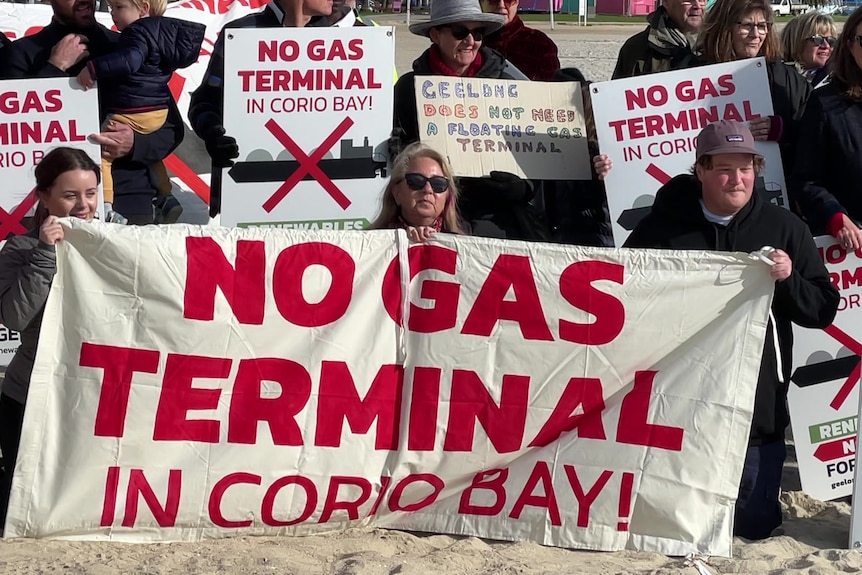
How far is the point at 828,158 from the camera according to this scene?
18.5 feet

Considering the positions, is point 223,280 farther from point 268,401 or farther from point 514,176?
point 514,176

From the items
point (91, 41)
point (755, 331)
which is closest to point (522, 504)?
point (755, 331)

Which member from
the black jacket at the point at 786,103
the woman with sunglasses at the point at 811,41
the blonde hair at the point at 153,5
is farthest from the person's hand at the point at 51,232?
the woman with sunglasses at the point at 811,41

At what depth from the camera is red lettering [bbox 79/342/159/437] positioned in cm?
452

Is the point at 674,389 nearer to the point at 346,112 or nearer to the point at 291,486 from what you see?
the point at 291,486

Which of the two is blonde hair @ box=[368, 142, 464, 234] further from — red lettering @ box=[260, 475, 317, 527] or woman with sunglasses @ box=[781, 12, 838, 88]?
woman with sunglasses @ box=[781, 12, 838, 88]

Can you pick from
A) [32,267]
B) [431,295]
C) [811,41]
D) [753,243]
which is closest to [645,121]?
[753,243]

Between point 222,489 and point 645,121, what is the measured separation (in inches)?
115

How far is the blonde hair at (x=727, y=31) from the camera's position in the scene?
6.02m

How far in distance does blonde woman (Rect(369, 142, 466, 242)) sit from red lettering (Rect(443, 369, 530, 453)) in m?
0.69

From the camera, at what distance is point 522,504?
468 centimetres

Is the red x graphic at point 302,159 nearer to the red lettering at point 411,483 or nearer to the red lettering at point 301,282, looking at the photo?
the red lettering at point 301,282

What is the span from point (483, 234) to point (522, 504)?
1489mm

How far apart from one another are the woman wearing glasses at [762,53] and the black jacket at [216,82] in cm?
204
